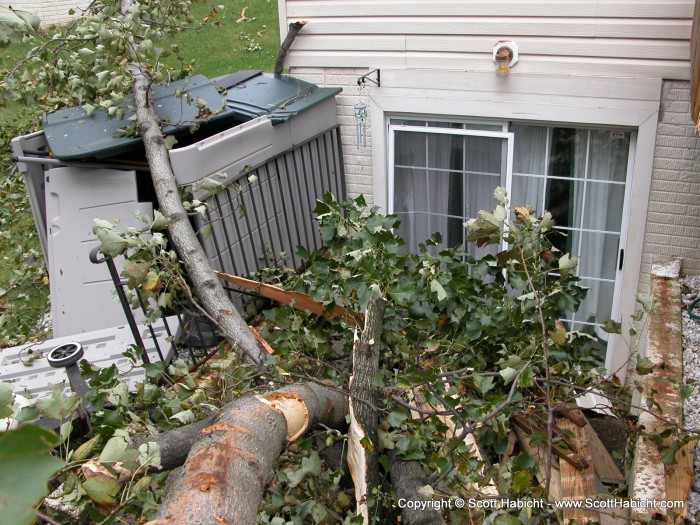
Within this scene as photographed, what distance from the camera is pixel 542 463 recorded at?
3.07 m

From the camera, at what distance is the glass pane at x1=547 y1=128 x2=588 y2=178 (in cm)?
497

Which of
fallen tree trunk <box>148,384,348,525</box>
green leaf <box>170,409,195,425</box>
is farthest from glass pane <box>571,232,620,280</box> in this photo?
green leaf <box>170,409,195,425</box>

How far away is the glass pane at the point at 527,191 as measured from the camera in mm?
5164

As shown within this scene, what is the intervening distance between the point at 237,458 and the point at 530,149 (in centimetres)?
414

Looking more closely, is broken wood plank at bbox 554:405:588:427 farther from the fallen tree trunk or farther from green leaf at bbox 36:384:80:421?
green leaf at bbox 36:384:80:421

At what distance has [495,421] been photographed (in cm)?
271

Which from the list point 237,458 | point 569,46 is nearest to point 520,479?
point 237,458

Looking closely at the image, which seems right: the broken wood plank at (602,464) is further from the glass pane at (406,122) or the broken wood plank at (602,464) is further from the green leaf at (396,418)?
the glass pane at (406,122)

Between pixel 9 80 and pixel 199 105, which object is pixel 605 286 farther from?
pixel 9 80

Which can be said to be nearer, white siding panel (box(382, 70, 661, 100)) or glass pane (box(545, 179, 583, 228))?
white siding panel (box(382, 70, 661, 100))

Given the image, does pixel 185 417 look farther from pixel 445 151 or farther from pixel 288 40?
pixel 288 40

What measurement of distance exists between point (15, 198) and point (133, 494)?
7225 millimetres

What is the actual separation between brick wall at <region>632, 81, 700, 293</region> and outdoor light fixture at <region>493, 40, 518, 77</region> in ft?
3.73

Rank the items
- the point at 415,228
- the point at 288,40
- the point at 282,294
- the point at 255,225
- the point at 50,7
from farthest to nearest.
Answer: the point at 50,7, the point at 415,228, the point at 288,40, the point at 255,225, the point at 282,294
